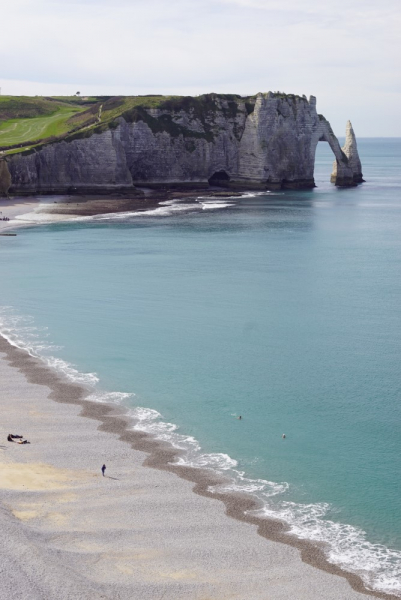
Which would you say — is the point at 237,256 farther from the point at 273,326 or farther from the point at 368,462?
the point at 368,462

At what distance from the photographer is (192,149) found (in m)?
145

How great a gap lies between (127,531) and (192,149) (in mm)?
123823

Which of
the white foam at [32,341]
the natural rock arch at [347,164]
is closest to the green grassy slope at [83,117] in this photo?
the natural rock arch at [347,164]

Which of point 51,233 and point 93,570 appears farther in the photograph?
point 51,233

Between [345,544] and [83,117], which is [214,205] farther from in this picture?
[345,544]

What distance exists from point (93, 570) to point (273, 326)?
33.9 meters

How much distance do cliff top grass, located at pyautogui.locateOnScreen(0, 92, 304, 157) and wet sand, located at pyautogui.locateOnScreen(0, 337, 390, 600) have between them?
A: 334 ft

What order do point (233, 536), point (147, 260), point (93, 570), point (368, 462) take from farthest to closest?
point (147, 260) → point (368, 462) → point (233, 536) → point (93, 570)

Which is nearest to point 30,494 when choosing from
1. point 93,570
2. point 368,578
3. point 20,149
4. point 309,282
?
point 93,570

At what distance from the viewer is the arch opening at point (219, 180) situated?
515 ft

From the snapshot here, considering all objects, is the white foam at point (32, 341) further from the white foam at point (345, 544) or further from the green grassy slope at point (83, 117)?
the green grassy slope at point (83, 117)

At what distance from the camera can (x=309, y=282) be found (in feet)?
241

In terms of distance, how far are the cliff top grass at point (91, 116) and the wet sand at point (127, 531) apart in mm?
101678

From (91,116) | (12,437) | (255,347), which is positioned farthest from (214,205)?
(12,437)
